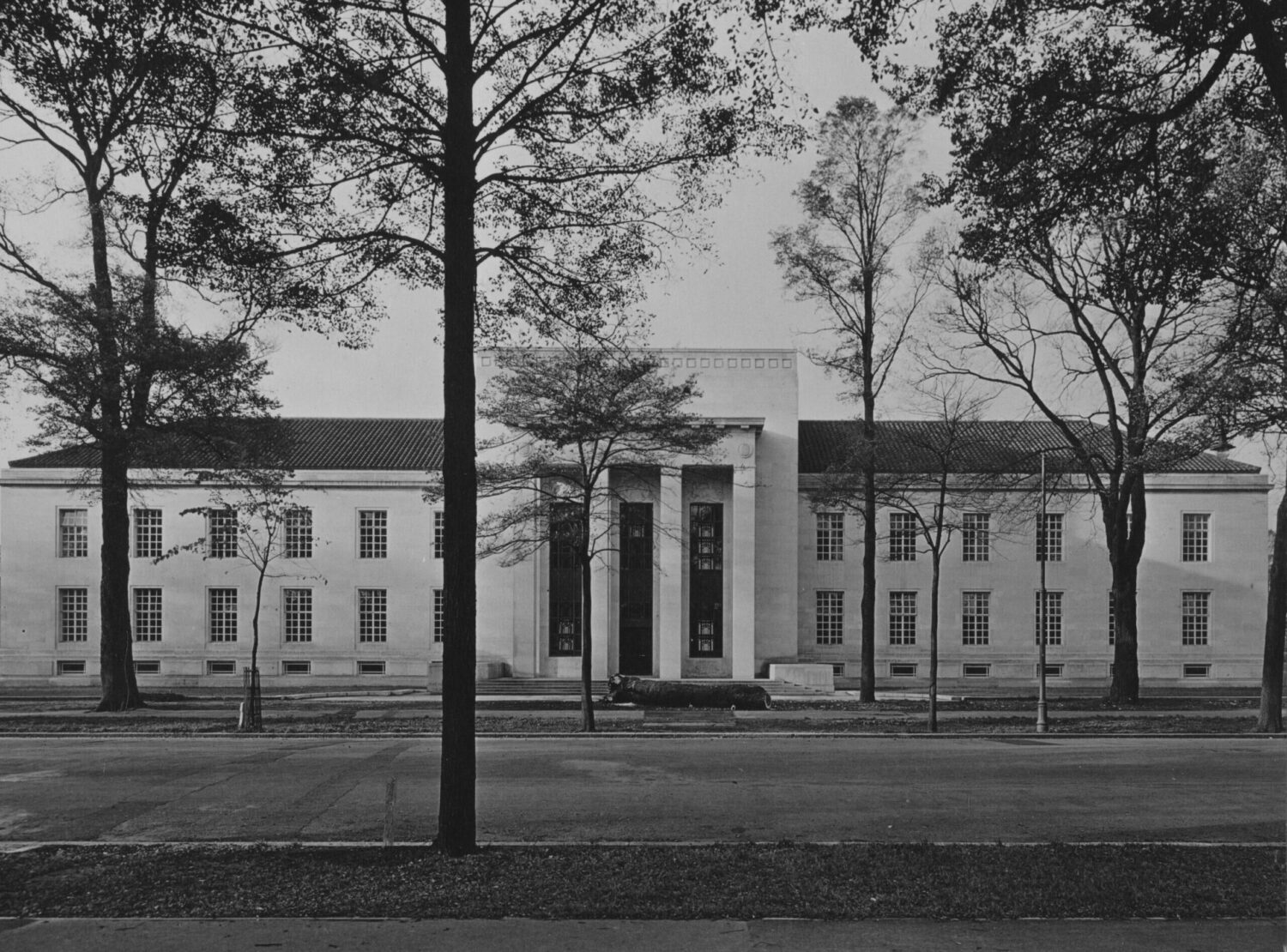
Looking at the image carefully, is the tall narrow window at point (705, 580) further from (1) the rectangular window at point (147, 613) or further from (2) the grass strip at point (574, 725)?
(1) the rectangular window at point (147, 613)

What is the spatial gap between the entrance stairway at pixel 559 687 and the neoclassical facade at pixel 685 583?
67.6 inches

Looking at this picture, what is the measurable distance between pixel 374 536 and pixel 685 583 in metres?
14.4

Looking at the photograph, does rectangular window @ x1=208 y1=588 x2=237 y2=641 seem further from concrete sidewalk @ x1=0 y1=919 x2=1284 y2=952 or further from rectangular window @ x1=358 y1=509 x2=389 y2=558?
concrete sidewalk @ x1=0 y1=919 x2=1284 y2=952

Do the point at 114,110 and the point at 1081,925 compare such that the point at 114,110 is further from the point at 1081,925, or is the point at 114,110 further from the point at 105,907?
the point at 1081,925

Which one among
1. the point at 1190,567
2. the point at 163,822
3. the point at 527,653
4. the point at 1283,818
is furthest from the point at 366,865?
the point at 1190,567

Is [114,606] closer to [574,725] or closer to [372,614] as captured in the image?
[574,725]

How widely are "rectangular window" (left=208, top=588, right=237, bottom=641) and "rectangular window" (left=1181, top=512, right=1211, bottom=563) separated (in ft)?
144

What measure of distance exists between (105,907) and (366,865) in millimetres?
2097

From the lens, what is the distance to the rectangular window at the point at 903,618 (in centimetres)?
4581

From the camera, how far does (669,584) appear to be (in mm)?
42906

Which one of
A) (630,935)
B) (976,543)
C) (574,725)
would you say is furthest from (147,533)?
(630,935)

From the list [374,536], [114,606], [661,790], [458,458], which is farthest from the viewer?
[374,536]

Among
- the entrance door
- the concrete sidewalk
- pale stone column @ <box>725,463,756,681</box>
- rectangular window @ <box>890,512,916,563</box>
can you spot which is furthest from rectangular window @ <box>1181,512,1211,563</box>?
the concrete sidewalk

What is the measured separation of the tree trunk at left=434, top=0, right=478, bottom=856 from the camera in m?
9.48
